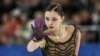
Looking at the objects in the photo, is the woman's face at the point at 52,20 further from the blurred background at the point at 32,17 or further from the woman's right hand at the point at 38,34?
the blurred background at the point at 32,17

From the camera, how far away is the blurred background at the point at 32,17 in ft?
19.9

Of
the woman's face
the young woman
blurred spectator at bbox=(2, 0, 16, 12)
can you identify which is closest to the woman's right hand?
the young woman

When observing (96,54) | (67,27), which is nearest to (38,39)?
(67,27)

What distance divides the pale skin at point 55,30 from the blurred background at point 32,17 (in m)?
2.24

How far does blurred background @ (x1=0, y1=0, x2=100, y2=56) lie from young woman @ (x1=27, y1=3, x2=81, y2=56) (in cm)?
223

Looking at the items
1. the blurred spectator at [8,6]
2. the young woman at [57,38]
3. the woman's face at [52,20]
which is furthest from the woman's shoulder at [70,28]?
the blurred spectator at [8,6]

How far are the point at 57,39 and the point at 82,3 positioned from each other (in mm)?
3277

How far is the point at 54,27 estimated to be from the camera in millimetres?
3211

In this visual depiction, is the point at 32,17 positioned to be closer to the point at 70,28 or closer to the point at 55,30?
the point at 70,28

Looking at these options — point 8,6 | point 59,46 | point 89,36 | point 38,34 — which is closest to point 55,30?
point 59,46

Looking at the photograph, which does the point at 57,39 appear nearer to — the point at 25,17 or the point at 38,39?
the point at 38,39

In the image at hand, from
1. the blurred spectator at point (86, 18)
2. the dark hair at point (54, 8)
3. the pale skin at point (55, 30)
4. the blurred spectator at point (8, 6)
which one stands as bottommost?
the blurred spectator at point (86, 18)

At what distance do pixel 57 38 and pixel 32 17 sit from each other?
2991 millimetres

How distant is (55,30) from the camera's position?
328 centimetres
